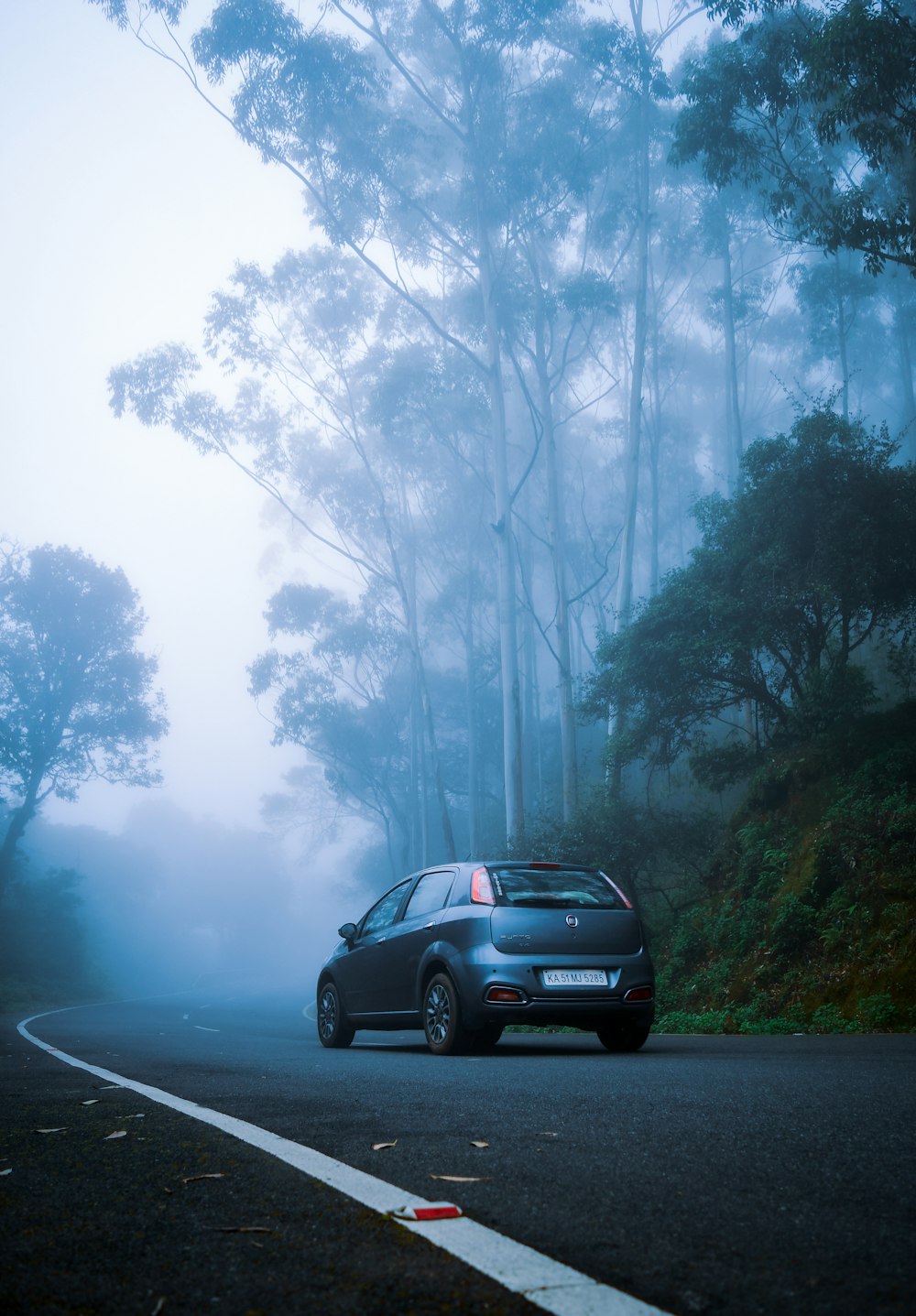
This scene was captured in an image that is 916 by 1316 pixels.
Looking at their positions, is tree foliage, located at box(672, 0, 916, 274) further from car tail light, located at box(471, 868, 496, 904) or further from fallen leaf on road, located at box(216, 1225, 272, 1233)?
fallen leaf on road, located at box(216, 1225, 272, 1233)

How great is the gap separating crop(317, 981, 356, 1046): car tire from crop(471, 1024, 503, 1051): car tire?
2381mm

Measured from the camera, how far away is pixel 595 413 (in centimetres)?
4878

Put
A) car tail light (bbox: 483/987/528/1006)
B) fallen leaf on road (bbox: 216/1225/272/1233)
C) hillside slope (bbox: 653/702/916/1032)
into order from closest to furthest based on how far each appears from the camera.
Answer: fallen leaf on road (bbox: 216/1225/272/1233)
car tail light (bbox: 483/987/528/1006)
hillside slope (bbox: 653/702/916/1032)

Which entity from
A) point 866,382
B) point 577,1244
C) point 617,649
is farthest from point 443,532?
point 577,1244

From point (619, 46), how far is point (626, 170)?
444 centimetres

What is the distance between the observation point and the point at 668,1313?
2.28 meters

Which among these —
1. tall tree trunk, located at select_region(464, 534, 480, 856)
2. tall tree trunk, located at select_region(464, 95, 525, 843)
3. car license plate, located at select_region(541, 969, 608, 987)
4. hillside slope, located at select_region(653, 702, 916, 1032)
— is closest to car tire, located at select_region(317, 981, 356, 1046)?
car license plate, located at select_region(541, 969, 608, 987)

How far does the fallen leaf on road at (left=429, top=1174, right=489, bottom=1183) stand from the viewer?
3568 mm

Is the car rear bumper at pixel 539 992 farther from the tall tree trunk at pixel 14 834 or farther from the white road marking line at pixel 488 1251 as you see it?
the tall tree trunk at pixel 14 834

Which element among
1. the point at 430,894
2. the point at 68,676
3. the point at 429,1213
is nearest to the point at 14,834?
the point at 68,676

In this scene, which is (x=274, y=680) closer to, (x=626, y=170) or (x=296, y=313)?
(x=296, y=313)

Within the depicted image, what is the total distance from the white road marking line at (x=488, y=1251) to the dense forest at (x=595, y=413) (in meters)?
9.82

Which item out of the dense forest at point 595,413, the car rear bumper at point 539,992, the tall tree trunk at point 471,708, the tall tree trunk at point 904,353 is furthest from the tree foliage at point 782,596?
the tall tree trunk at point 904,353

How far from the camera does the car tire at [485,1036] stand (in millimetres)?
8984
